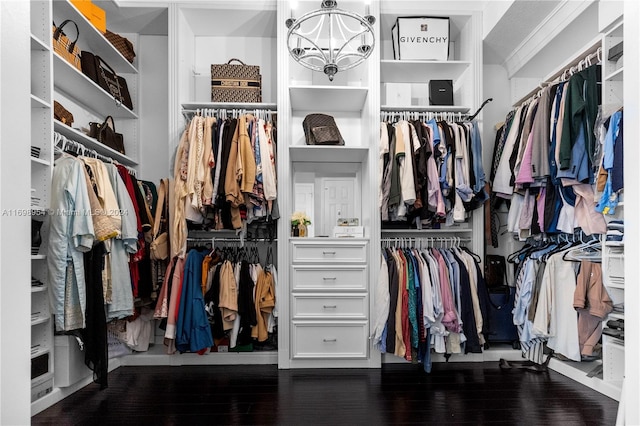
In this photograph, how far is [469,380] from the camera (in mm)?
2645

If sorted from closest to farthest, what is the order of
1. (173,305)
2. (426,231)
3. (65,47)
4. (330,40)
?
(330,40) → (65,47) → (173,305) → (426,231)

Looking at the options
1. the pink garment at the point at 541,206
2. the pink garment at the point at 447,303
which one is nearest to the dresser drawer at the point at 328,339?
the pink garment at the point at 447,303

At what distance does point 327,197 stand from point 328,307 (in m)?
0.98

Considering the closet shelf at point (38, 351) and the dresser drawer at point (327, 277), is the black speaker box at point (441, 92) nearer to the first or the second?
the dresser drawer at point (327, 277)

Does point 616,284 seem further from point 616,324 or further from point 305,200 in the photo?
point 305,200

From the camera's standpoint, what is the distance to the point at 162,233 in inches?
116

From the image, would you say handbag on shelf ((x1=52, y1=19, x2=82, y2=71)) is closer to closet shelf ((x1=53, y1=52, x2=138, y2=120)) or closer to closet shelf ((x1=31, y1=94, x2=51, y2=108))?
closet shelf ((x1=53, y1=52, x2=138, y2=120))

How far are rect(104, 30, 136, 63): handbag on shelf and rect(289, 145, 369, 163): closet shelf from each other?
1578mm

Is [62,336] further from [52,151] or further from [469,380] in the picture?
[469,380]

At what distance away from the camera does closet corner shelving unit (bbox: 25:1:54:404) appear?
86.1 inches

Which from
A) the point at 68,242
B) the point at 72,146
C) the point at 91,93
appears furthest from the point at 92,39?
the point at 68,242

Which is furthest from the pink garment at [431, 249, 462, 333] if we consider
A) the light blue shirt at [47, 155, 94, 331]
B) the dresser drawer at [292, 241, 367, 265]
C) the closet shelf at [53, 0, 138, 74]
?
the closet shelf at [53, 0, 138, 74]

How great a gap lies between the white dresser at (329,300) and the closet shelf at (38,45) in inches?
73.8
